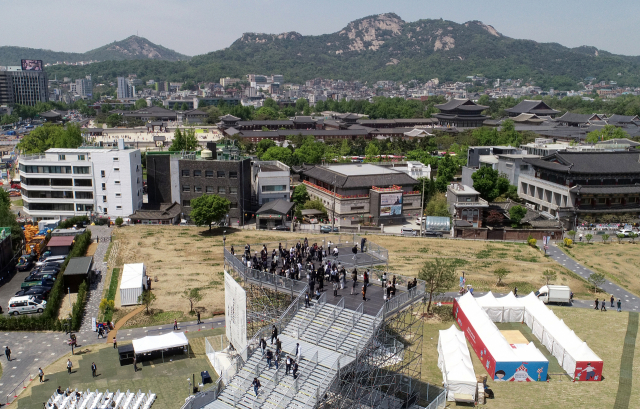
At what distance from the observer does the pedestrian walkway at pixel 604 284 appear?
133 ft

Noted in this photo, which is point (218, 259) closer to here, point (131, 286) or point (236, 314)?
point (131, 286)

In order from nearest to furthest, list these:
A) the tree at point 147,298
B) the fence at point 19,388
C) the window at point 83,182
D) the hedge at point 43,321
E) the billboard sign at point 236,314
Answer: the fence at point 19,388 < the billboard sign at point 236,314 < the hedge at point 43,321 < the tree at point 147,298 < the window at point 83,182

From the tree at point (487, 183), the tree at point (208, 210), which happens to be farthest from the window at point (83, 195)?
the tree at point (487, 183)

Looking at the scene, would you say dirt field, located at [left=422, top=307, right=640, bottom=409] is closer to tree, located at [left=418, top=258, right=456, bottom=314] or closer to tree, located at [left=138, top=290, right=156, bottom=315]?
tree, located at [left=418, top=258, right=456, bottom=314]

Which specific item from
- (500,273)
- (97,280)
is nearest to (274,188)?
(97,280)

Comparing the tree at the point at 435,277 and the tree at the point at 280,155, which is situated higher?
the tree at the point at 280,155

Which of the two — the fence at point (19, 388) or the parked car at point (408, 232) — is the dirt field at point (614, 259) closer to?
the parked car at point (408, 232)

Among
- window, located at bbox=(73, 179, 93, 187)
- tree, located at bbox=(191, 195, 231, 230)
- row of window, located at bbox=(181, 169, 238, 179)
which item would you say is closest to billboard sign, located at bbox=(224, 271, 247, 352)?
tree, located at bbox=(191, 195, 231, 230)

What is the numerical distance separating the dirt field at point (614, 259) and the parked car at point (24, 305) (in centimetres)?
4510

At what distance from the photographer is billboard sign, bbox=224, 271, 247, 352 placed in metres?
28.4

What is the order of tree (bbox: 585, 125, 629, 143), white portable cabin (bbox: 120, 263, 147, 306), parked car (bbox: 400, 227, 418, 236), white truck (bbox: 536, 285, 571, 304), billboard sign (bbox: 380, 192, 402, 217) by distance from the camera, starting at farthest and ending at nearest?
tree (bbox: 585, 125, 629, 143), billboard sign (bbox: 380, 192, 402, 217), parked car (bbox: 400, 227, 418, 236), white truck (bbox: 536, 285, 571, 304), white portable cabin (bbox: 120, 263, 147, 306)

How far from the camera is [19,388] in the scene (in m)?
27.6

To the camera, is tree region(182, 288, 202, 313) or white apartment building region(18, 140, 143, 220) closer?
tree region(182, 288, 202, 313)

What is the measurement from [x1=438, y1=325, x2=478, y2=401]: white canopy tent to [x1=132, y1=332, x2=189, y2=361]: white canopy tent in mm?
14290
